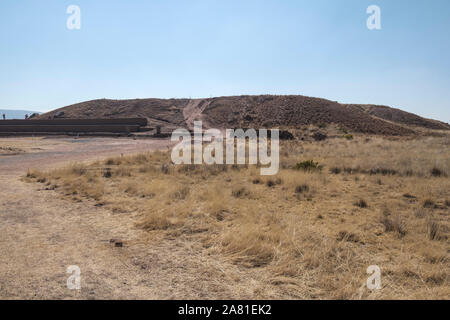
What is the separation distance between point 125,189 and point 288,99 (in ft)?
183

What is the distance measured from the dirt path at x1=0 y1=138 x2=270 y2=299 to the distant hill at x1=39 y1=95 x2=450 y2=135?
42.7 m

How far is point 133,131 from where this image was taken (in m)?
41.6

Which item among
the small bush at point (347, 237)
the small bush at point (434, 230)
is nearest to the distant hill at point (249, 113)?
the small bush at point (434, 230)

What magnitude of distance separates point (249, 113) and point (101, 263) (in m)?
52.4

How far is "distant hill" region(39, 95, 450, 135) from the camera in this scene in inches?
1923

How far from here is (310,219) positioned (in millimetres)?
6078

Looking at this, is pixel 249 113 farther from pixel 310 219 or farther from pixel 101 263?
pixel 101 263

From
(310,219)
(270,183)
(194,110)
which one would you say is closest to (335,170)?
(270,183)

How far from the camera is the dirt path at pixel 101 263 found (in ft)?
11.0

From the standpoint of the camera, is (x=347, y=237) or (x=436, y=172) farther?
(x=436, y=172)

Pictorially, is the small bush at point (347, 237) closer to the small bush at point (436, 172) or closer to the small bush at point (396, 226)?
the small bush at point (396, 226)

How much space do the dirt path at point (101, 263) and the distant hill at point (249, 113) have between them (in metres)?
42.7

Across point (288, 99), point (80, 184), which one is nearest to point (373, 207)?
point (80, 184)

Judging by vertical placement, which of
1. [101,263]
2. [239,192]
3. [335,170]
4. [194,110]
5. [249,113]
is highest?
[194,110]
